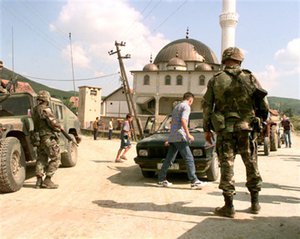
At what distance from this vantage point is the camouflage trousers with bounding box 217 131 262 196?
Result: 445 centimetres

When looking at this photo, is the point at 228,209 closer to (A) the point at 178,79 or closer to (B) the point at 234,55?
(B) the point at 234,55

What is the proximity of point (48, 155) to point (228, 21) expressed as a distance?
43.4 meters

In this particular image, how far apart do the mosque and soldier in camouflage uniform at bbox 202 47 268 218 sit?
44.5 m

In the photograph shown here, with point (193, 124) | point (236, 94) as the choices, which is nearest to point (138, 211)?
point (236, 94)

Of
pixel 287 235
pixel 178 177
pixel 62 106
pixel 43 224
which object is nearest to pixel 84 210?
pixel 43 224

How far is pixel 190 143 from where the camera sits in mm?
6715

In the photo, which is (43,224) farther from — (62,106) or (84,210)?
(62,106)

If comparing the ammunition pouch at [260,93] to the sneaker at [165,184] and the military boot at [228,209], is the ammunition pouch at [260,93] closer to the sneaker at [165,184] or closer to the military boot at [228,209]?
the military boot at [228,209]

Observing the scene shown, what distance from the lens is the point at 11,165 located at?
5727 mm

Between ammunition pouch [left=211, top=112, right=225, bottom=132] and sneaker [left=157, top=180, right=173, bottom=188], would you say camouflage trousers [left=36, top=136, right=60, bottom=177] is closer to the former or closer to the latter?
sneaker [left=157, top=180, right=173, bottom=188]

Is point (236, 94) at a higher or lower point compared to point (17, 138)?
higher

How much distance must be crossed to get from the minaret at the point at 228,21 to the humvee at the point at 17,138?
40.9 metres

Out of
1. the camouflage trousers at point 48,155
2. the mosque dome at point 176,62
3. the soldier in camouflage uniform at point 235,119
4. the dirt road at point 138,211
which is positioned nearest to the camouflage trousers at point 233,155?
the soldier in camouflage uniform at point 235,119

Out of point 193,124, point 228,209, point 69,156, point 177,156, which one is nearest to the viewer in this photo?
point 228,209
